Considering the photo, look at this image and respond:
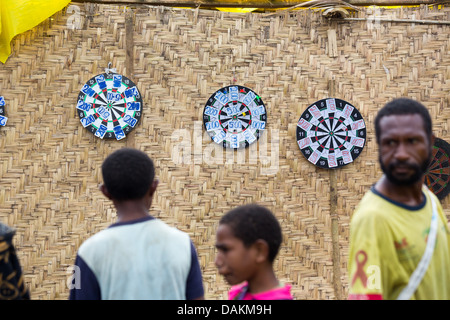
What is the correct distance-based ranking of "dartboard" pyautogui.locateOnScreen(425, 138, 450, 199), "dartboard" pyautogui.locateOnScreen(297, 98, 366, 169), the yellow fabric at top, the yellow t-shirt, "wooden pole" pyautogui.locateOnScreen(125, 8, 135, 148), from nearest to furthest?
the yellow t-shirt
the yellow fabric at top
"wooden pole" pyautogui.locateOnScreen(125, 8, 135, 148)
"dartboard" pyautogui.locateOnScreen(297, 98, 366, 169)
"dartboard" pyautogui.locateOnScreen(425, 138, 450, 199)

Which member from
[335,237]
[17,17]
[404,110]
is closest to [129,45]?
[17,17]

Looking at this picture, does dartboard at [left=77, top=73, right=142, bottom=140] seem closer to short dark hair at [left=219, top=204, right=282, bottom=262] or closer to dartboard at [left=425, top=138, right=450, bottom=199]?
dartboard at [left=425, top=138, right=450, bottom=199]

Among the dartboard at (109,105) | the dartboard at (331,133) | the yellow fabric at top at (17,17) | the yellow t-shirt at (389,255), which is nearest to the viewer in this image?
the yellow t-shirt at (389,255)

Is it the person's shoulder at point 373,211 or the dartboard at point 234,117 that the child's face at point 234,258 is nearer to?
the person's shoulder at point 373,211

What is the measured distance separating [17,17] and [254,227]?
381 centimetres

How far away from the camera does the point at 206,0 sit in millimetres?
5895

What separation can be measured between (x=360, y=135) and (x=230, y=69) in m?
1.45

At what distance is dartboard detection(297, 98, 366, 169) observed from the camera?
5773mm

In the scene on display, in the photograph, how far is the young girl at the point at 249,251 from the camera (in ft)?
8.04

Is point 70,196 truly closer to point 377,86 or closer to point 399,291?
point 377,86

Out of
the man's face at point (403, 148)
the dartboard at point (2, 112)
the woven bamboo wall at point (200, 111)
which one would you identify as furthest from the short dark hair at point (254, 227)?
the dartboard at point (2, 112)

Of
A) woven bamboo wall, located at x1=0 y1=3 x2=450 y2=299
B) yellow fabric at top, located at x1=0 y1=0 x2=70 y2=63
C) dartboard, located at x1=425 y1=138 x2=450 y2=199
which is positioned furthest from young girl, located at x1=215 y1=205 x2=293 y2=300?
dartboard, located at x1=425 y1=138 x2=450 y2=199

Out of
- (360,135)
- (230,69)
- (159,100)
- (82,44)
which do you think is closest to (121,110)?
(159,100)

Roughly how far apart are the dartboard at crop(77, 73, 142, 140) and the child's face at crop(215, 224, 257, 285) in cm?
319
